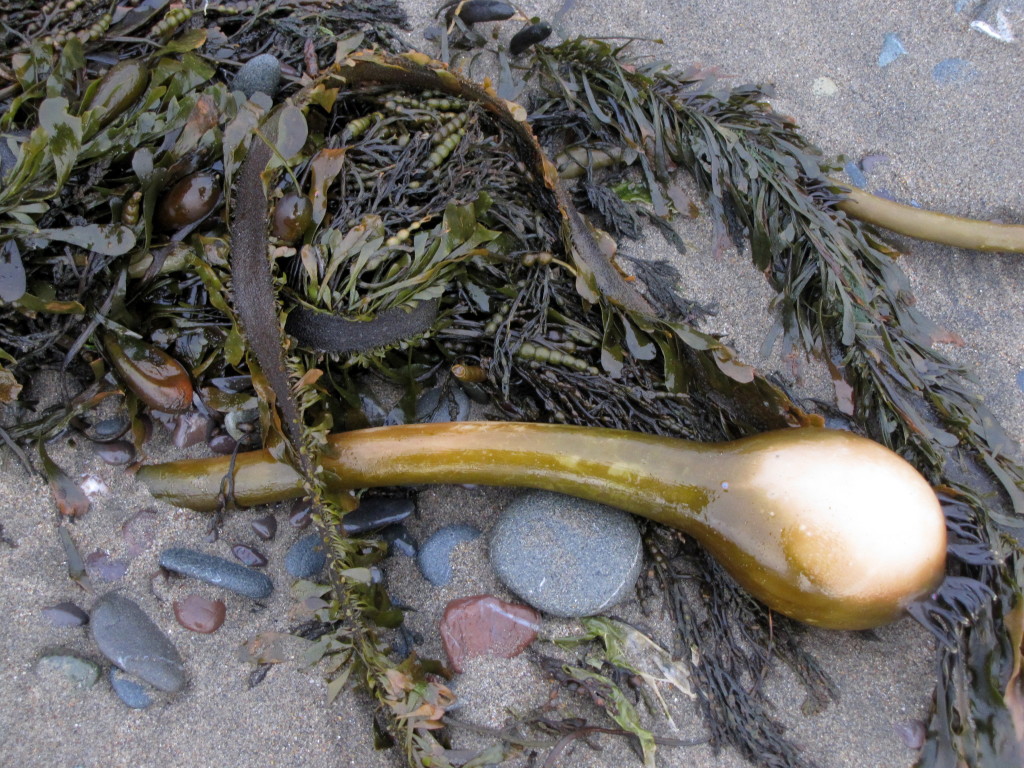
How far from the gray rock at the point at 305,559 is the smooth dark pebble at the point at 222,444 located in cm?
34

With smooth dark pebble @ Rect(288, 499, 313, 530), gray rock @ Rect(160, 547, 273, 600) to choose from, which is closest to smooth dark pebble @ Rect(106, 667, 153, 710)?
gray rock @ Rect(160, 547, 273, 600)

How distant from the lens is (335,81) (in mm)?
2000

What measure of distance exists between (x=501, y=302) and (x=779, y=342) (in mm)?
842

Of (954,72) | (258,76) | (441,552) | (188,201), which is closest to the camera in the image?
(188,201)

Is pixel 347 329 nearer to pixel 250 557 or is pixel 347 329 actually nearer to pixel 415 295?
pixel 415 295

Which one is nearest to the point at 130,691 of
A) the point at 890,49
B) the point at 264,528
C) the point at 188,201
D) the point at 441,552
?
the point at 264,528

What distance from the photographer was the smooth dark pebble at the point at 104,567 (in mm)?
1938

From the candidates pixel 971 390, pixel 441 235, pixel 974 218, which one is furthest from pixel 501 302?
pixel 974 218

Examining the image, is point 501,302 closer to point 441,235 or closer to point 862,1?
point 441,235

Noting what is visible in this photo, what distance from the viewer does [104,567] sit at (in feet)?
6.39

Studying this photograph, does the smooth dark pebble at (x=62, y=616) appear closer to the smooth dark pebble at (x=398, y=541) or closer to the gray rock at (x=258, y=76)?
the smooth dark pebble at (x=398, y=541)

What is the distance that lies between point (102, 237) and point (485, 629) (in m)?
1.43

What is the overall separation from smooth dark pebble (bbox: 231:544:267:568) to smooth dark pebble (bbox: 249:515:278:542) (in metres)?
0.05

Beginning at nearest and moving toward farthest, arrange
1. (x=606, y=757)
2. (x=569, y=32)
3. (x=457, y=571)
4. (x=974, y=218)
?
(x=606, y=757)
(x=457, y=571)
(x=974, y=218)
(x=569, y=32)
